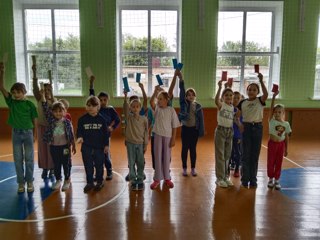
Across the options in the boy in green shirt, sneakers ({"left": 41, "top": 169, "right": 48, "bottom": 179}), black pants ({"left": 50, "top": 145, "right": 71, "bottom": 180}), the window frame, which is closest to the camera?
the boy in green shirt

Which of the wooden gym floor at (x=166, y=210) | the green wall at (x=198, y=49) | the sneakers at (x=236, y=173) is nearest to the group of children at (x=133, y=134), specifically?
the wooden gym floor at (x=166, y=210)

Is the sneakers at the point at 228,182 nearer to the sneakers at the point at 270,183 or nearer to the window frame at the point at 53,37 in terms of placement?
the sneakers at the point at 270,183

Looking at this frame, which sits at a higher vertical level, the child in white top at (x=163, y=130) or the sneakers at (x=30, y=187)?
the child in white top at (x=163, y=130)

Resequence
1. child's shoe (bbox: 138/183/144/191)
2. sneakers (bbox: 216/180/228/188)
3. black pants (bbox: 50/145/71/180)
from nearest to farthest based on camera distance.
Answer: black pants (bbox: 50/145/71/180) → child's shoe (bbox: 138/183/144/191) → sneakers (bbox: 216/180/228/188)

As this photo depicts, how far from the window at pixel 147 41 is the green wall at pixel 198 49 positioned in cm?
32

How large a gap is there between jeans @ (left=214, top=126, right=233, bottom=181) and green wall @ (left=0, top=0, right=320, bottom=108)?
11.8ft

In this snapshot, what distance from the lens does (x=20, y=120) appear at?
315 centimetres

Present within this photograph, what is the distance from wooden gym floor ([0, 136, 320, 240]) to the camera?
2.49 meters

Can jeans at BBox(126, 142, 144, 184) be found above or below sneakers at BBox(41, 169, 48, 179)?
above

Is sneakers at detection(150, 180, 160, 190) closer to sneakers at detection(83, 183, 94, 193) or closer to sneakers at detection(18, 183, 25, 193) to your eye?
sneakers at detection(83, 183, 94, 193)

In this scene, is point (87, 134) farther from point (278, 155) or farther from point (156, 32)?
point (156, 32)

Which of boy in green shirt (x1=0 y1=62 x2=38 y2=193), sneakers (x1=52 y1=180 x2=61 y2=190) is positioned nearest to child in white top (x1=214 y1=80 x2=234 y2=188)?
sneakers (x1=52 y1=180 x2=61 y2=190)

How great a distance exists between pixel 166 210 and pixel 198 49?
15.6 feet

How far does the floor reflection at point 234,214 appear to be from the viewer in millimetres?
2494
